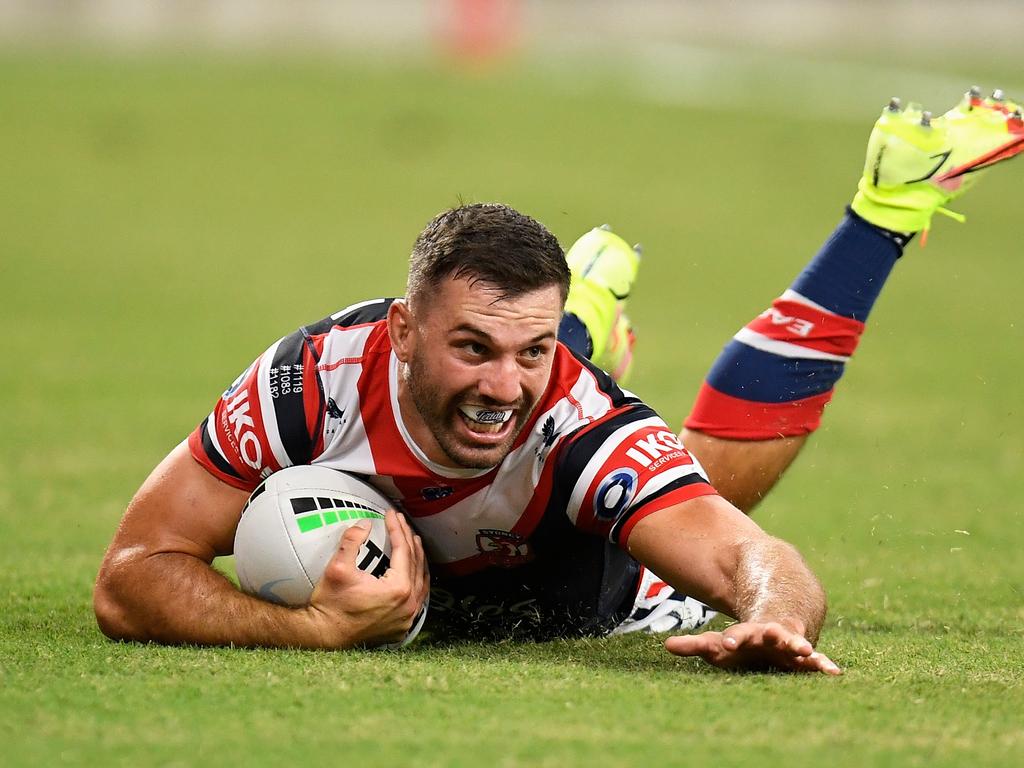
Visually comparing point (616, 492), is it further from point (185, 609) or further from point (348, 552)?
point (185, 609)

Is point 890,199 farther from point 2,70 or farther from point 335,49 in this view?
point 335,49

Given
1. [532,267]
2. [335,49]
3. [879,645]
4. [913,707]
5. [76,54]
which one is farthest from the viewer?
[335,49]

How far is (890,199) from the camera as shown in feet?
20.2

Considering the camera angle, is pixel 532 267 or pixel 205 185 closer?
pixel 532 267

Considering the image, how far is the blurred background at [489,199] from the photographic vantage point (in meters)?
8.95

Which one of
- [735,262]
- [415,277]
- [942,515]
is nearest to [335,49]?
[735,262]

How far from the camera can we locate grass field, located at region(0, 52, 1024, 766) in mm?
4148

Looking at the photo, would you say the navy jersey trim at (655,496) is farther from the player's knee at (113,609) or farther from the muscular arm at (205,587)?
the player's knee at (113,609)

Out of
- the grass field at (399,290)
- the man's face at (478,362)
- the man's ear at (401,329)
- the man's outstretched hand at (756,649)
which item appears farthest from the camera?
the man's ear at (401,329)

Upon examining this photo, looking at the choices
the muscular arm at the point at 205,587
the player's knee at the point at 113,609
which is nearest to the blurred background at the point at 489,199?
the player's knee at the point at 113,609

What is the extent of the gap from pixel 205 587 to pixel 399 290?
10.3 metres

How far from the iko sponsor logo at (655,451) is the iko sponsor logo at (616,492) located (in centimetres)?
5

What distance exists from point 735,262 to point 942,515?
10328mm

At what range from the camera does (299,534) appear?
5.04 m
